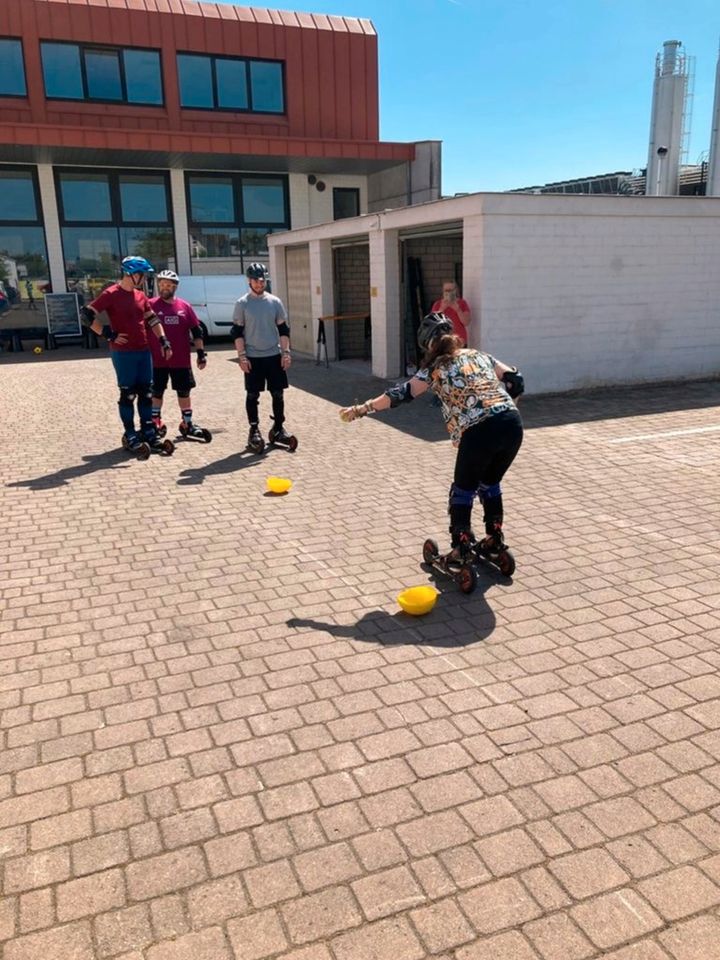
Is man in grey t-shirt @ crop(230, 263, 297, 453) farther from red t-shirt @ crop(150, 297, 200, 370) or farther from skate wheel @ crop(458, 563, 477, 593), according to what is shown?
skate wheel @ crop(458, 563, 477, 593)

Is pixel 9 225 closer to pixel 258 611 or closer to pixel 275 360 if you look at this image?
pixel 275 360

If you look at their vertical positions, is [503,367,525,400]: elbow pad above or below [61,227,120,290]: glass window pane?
below

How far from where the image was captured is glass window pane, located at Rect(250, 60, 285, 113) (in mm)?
24692

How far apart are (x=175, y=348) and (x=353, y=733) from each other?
651 cm

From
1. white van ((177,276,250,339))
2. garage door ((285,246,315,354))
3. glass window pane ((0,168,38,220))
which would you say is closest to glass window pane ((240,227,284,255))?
white van ((177,276,250,339))

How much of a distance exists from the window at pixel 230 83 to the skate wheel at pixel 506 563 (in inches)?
920

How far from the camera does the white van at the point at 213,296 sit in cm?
2202

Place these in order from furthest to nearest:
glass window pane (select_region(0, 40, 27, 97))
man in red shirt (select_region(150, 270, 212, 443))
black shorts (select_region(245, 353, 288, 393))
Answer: glass window pane (select_region(0, 40, 27, 97)) < man in red shirt (select_region(150, 270, 212, 443)) < black shorts (select_region(245, 353, 288, 393))

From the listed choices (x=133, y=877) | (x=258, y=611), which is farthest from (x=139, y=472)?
(x=133, y=877)

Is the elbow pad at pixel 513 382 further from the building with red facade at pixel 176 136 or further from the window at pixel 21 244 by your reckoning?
the window at pixel 21 244

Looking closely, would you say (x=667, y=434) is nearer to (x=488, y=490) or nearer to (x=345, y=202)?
(x=488, y=490)

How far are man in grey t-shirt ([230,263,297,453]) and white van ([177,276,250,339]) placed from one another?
13911mm

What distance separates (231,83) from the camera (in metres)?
24.5

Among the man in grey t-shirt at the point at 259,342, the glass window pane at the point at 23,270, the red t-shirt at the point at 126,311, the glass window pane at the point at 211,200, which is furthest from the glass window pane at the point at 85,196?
the man in grey t-shirt at the point at 259,342
